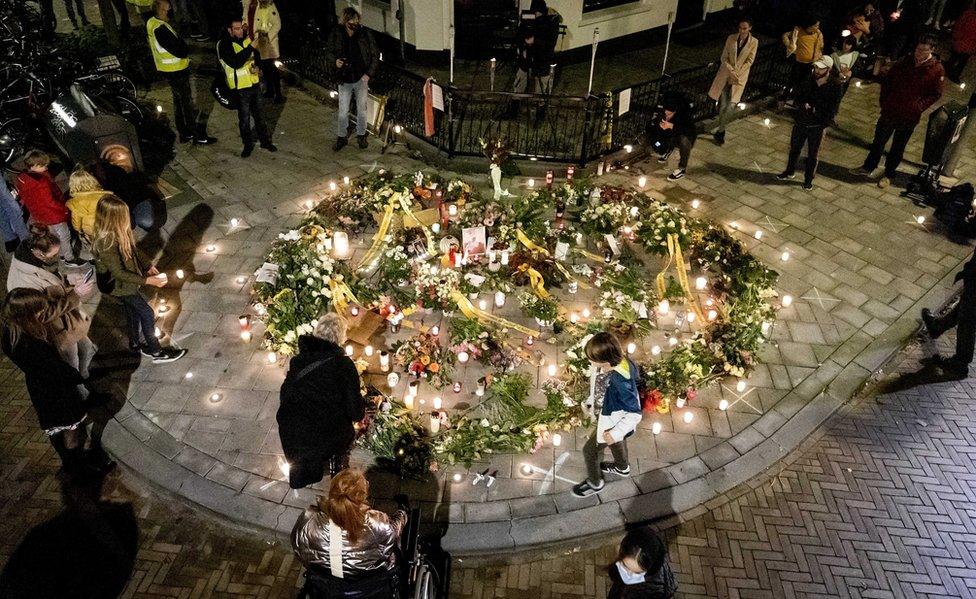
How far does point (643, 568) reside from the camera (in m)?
3.89

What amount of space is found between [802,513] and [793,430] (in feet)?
3.08

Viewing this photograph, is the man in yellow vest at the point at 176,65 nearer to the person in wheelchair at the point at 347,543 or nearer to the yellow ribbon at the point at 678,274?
the yellow ribbon at the point at 678,274

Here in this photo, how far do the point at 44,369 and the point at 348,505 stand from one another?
3303mm

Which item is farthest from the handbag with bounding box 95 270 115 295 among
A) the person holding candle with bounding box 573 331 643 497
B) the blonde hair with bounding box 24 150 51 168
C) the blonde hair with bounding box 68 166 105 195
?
the person holding candle with bounding box 573 331 643 497

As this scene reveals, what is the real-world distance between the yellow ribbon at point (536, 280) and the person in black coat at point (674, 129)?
3867mm

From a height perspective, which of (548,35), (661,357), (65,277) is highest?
(548,35)

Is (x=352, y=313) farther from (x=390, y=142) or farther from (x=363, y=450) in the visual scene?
(x=390, y=142)

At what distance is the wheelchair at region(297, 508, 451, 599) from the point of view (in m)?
3.94

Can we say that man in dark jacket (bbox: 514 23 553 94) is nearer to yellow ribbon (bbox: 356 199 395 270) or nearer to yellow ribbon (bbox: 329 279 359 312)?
yellow ribbon (bbox: 356 199 395 270)

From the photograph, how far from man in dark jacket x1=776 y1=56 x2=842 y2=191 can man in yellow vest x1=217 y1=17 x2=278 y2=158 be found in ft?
27.3

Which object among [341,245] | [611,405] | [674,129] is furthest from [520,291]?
[674,129]

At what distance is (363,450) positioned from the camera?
6.13 meters

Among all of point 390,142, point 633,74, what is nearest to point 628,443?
point 390,142

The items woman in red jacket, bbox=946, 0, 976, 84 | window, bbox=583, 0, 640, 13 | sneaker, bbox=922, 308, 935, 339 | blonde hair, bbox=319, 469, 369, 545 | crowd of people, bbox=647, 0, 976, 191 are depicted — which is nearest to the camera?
blonde hair, bbox=319, 469, 369, 545
